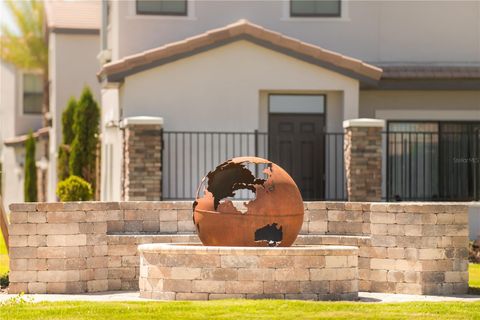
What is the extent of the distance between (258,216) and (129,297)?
2.18 metres

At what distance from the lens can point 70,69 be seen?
44.4 meters

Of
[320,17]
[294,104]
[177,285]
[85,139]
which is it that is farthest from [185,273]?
[85,139]

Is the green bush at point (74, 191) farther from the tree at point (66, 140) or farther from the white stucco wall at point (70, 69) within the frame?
the white stucco wall at point (70, 69)

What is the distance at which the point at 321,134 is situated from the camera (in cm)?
2731

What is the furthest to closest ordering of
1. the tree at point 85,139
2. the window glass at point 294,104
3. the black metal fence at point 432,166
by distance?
the tree at point 85,139 → the black metal fence at point 432,166 → the window glass at point 294,104

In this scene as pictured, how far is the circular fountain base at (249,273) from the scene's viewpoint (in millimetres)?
16406

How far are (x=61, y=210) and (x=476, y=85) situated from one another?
45.9 ft

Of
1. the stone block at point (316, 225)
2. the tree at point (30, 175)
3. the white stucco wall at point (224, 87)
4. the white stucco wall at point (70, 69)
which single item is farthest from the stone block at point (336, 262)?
the tree at point (30, 175)

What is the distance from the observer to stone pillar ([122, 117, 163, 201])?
25562mm

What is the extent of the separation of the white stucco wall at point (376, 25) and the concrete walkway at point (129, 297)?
40.0 feet

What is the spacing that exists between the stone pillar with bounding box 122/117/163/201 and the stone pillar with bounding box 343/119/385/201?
159 inches

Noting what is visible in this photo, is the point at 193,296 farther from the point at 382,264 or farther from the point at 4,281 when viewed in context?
the point at 4,281

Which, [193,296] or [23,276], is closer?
[193,296]

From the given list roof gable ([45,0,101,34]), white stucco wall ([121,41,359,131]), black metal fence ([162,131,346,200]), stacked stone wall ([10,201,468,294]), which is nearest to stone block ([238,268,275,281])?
stacked stone wall ([10,201,468,294])
